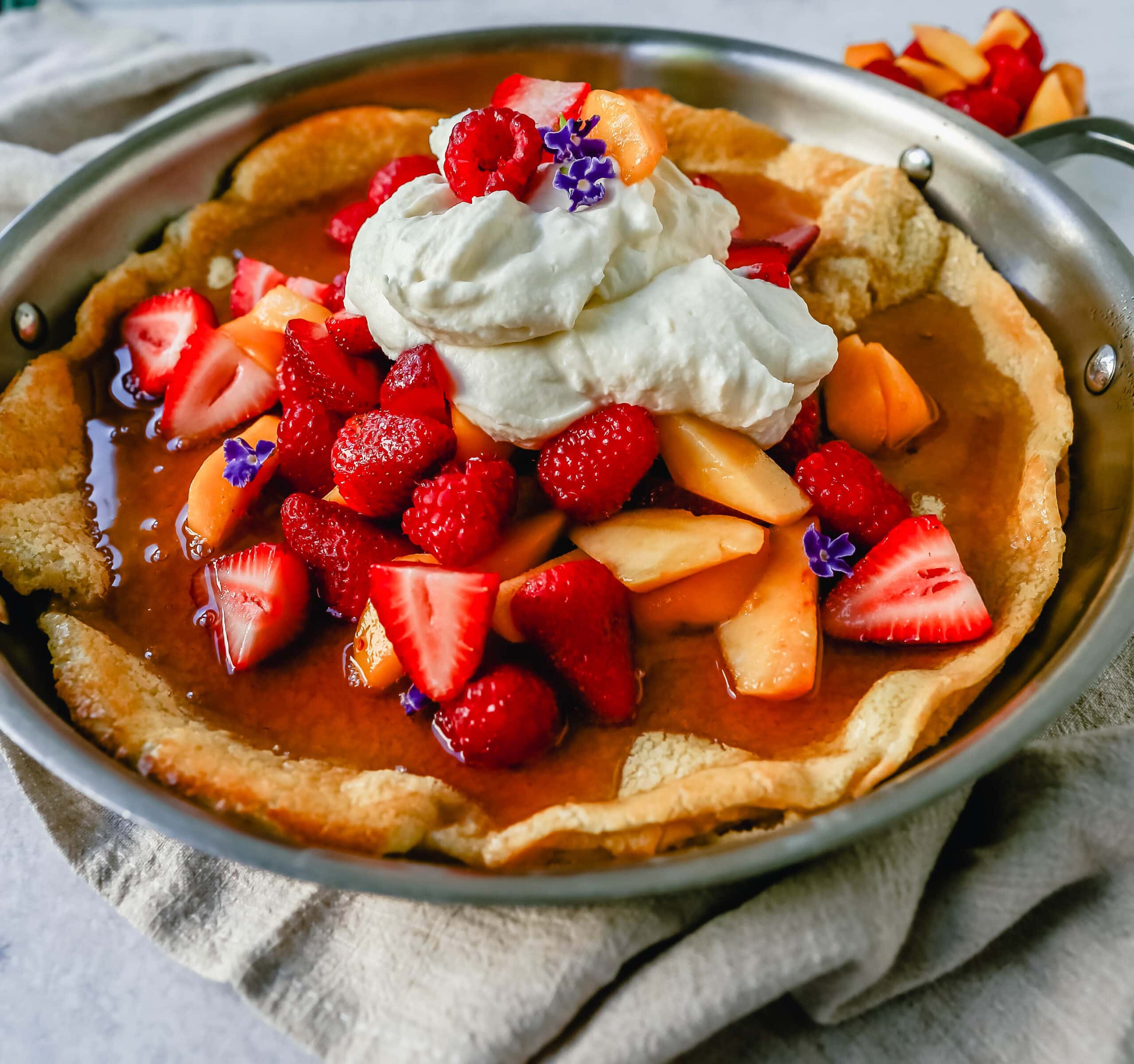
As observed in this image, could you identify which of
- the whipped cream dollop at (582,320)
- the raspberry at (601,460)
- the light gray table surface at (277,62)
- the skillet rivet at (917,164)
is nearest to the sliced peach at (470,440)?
the whipped cream dollop at (582,320)

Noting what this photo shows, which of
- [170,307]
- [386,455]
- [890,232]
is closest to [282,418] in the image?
[386,455]

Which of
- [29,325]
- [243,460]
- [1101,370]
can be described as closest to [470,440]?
[243,460]

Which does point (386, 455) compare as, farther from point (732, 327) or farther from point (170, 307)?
point (170, 307)

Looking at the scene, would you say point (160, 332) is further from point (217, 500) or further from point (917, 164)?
point (917, 164)

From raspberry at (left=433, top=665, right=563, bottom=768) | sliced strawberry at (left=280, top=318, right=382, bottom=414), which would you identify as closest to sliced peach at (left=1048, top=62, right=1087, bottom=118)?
sliced strawberry at (left=280, top=318, right=382, bottom=414)

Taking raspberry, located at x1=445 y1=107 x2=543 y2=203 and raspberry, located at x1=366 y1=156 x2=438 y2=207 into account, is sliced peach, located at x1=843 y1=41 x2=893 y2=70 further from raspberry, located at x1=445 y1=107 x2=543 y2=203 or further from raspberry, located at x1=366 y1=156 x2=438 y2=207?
raspberry, located at x1=445 y1=107 x2=543 y2=203
